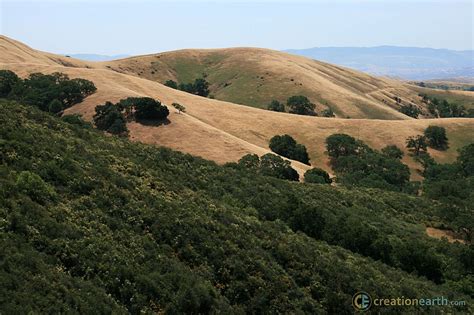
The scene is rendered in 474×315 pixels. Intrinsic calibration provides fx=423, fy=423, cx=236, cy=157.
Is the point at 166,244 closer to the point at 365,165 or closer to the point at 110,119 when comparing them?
the point at 110,119

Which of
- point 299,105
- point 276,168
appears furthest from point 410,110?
point 276,168

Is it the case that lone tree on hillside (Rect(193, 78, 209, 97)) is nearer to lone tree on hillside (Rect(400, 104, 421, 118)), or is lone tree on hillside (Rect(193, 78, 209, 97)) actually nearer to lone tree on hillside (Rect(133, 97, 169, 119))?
lone tree on hillside (Rect(400, 104, 421, 118))

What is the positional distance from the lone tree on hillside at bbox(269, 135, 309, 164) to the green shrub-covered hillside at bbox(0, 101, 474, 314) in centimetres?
4053

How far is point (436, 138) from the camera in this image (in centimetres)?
11050

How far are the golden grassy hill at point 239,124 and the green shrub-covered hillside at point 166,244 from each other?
31.1 m

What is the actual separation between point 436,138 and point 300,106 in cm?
5007

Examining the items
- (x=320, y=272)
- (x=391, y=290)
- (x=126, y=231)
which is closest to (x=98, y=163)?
(x=126, y=231)

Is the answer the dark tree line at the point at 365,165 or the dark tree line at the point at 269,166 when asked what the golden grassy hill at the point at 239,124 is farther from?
the dark tree line at the point at 269,166

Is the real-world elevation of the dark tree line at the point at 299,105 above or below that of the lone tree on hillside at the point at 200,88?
below

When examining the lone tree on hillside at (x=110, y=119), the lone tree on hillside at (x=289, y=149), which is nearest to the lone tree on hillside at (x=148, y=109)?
the lone tree on hillside at (x=110, y=119)

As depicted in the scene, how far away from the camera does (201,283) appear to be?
23.5 m

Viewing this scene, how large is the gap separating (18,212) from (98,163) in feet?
46.0

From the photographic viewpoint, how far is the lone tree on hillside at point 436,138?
110m

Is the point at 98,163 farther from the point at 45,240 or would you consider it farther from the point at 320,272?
the point at 320,272
